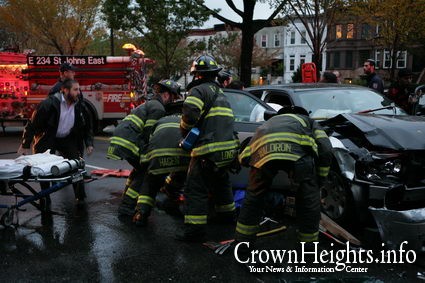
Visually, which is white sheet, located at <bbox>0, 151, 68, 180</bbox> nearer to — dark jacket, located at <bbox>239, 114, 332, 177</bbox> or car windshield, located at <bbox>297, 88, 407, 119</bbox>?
dark jacket, located at <bbox>239, 114, 332, 177</bbox>

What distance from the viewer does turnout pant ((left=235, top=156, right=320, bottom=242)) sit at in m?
4.20

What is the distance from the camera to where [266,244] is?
4.72 m

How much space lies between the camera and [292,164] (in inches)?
164

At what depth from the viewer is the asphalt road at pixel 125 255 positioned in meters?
3.97

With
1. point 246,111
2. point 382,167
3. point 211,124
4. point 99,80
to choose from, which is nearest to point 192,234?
point 211,124

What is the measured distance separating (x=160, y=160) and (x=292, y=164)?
1.57 meters

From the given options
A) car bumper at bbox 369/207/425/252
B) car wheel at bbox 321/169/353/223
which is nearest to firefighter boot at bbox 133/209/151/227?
car wheel at bbox 321/169/353/223

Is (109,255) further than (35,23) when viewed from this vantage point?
No

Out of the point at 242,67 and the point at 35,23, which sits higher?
the point at 35,23

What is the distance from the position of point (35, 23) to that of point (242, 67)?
13489 millimetres

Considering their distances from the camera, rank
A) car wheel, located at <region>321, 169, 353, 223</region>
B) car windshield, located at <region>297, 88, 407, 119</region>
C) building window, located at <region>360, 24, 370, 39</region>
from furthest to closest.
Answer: building window, located at <region>360, 24, 370, 39</region>, car windshield, located at <region>297, 88, 407, 119</region>, car wheel, located at <region>321, 169, 353, 223</region>

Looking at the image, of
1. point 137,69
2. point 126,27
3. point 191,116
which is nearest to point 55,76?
point 137,69

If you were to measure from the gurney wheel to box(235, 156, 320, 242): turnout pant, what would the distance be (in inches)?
100

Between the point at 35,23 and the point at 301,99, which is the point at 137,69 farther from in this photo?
the point at 35,23
